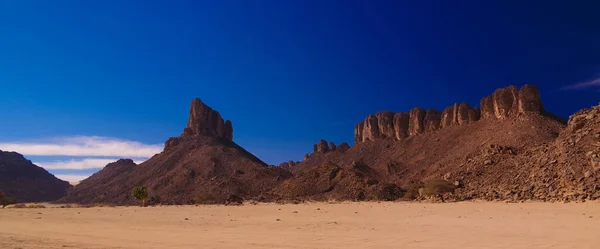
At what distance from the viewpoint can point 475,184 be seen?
4053cm

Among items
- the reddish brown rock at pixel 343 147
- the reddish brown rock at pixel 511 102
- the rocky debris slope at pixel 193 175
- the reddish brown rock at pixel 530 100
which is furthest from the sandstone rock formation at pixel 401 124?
the rocky debris slope at pixel 193 175

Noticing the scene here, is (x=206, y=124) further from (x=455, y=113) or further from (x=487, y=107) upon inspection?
(x=487, y=107)

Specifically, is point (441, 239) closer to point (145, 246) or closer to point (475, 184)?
point (145, 246)

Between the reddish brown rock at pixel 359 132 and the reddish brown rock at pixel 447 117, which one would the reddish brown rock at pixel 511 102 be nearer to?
the reddish brown rock at pixel 447 117

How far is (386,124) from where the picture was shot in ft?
476

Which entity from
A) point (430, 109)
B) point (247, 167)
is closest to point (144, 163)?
point (247, 167)

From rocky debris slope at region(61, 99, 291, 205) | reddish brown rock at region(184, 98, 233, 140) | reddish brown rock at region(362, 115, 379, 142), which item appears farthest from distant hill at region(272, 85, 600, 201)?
reddish brown rock at region(184, 98, 233, 140)

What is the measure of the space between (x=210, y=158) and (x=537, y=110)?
260 feet

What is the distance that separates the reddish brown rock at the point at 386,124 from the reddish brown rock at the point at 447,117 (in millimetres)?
22907

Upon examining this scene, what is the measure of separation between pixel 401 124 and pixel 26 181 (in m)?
134

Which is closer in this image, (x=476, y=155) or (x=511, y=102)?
(x=476, y=155)

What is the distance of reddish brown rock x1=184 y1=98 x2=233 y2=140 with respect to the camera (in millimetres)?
138375

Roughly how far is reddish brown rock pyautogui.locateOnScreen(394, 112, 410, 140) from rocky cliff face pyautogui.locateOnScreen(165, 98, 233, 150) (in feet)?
192

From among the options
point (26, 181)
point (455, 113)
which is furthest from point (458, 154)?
point (26, 181)
